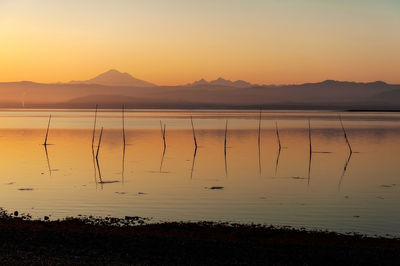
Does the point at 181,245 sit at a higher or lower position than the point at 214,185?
higher

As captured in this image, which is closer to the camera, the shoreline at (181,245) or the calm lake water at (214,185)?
the shoreline at (181,245)

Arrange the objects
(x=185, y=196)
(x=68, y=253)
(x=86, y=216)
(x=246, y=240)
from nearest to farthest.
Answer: (x=68, y=253), (x=246, y=240), (x=86, y=216), (x=185, y=196)

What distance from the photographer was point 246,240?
52.8 ft

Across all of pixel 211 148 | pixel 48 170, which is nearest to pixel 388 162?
pixel 211 148

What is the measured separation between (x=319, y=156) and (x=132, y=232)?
112 feet

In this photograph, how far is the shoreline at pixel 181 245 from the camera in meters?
13.1

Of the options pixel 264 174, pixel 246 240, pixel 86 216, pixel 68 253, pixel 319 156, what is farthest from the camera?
pixel 319 156

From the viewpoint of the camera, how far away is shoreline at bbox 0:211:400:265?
13.1 meters

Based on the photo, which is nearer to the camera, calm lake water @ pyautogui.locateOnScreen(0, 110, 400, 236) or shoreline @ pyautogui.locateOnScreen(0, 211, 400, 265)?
shoreline @ pyautogui.locateOnScreen(0, 211, 400, 265)

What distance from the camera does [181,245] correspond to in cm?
1455

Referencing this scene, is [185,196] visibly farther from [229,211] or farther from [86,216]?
[86,216]

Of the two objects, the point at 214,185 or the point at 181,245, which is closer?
the point at 181,245

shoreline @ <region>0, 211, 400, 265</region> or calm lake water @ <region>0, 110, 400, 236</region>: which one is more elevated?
shoreline @ <region>0, 211, 400, 265</region>

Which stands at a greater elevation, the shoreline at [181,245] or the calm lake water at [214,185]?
the shoreline at [181,245]
